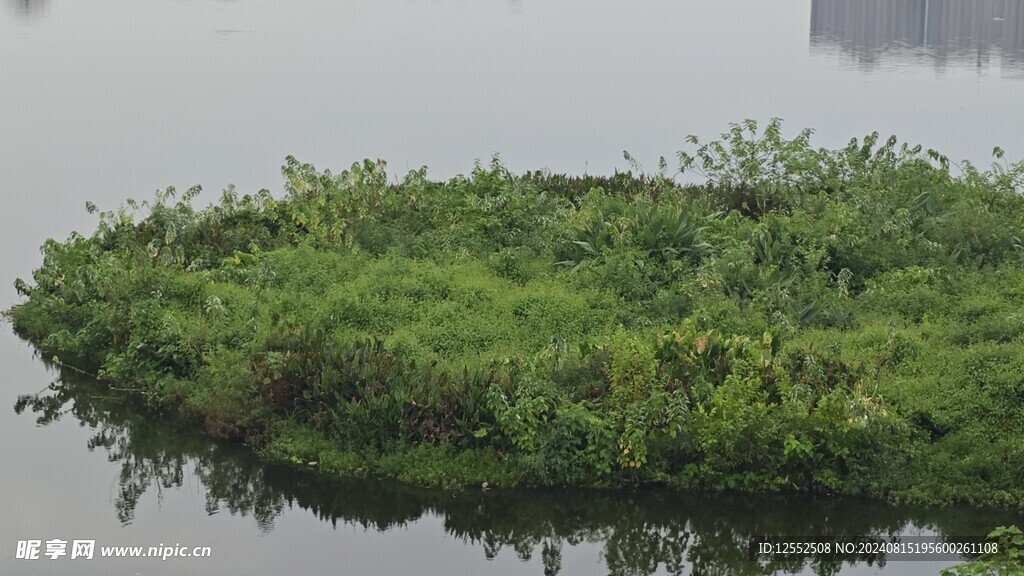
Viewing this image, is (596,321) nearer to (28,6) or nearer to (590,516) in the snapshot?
(590,516)

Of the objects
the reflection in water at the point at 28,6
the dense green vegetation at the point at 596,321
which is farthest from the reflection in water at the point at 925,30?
the reflection in water at the point at 28,6

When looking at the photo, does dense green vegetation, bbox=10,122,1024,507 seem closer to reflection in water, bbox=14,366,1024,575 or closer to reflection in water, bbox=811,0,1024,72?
reflection in water, bbox=14,366,1024,575

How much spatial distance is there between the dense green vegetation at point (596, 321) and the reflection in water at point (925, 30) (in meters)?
16.8

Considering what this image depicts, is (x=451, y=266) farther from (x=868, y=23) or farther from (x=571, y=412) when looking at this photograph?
(x=868, y=23)

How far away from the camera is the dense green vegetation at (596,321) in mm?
8812

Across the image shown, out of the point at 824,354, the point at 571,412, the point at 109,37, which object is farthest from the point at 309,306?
the point at 109,37

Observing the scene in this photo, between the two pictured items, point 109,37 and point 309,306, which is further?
point 109,37

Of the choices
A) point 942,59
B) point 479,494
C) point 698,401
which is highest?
point 942,59

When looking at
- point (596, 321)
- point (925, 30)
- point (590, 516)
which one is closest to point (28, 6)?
point (925, 30)

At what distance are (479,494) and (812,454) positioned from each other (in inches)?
82.3

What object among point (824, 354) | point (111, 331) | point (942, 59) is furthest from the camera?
point (942, 59)

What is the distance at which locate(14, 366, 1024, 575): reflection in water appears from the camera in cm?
835

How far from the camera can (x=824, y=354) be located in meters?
9.66

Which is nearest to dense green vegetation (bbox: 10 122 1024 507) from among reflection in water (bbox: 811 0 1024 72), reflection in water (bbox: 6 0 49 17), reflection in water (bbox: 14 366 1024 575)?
reflection in water (bbox: 14 366 1024 575)
